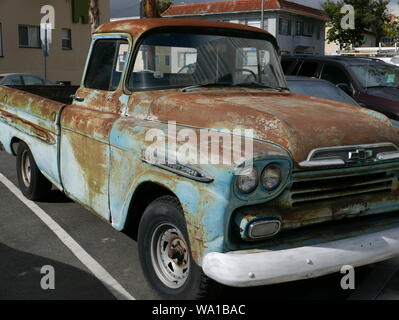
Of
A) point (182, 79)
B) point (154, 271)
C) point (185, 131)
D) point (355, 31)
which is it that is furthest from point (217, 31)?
point (355, 31)

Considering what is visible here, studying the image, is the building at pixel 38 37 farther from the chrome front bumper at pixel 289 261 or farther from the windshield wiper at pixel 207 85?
the chrome front bumper at pixel 289 261

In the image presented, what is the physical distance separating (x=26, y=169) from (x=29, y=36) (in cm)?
1953

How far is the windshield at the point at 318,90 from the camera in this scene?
25.9 ft

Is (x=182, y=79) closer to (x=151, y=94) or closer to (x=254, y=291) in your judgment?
(x=151, y=94)

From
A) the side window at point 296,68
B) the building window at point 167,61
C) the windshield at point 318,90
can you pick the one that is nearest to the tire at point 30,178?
the building window at point 167,61

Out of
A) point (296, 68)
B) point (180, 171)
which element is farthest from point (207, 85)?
point (296, 68)

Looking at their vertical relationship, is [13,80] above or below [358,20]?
below

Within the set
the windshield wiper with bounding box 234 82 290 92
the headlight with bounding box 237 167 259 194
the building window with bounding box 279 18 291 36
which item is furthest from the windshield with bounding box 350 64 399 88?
the building window with bounding box 279 18 291 36

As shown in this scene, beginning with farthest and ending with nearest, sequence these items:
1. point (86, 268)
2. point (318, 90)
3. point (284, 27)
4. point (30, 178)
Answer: point (284, 27)
point (318, 90)
point (30, 178)
point (86, 268)

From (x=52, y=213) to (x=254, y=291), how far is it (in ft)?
9.05

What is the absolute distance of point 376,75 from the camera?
10258 mm

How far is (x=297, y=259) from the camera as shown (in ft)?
9.84

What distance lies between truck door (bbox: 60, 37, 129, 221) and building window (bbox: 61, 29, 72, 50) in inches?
852

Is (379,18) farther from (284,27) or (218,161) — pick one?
(218,161)
